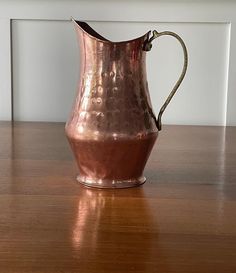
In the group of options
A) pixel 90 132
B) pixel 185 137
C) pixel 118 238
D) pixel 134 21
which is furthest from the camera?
pixel 134 21

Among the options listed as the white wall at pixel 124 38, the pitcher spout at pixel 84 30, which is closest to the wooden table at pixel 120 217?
the pitcher spout at pixel 84 30

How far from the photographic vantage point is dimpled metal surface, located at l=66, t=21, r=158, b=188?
0.60 m

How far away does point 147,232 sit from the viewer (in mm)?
476

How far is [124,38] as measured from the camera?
1.17 m

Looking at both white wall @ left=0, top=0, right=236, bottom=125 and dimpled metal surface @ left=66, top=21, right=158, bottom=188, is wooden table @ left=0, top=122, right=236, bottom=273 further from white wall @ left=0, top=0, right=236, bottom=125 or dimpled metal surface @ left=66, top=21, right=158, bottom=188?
white wall @ left=0, top=0, right=236, bottom=125

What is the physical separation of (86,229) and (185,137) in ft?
Result: 1.75

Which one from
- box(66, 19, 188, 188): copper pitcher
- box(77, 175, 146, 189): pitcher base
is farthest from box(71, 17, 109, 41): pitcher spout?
box(77, 175, 146, 189): pitcher base

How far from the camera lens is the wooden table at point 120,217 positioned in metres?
0.41

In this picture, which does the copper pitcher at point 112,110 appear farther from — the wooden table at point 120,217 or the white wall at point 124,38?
the white wall at point 124,38

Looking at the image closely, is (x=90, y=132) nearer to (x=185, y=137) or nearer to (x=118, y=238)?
(x=118, y=238)

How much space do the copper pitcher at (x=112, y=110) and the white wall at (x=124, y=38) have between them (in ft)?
1.84

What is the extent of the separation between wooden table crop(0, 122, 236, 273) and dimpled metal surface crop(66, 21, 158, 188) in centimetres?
3

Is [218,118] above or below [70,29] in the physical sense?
below

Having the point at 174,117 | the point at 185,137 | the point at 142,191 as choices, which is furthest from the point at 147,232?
the point at 174,117
